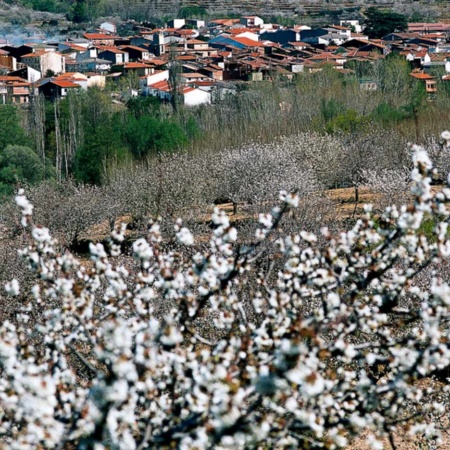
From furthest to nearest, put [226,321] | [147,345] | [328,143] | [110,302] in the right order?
[328,143] → [110,302] → [226,321] → [147,345]

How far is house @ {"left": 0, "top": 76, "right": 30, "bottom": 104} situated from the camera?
196 ft

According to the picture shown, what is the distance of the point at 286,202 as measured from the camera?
4766 millimetres

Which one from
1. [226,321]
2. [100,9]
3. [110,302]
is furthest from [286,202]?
[100,9]

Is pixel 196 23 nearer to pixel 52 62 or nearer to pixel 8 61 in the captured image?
pixel 8 61

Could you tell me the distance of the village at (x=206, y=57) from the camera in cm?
5897

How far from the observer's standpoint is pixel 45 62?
7294 centimetres

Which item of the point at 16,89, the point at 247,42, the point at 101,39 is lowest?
the point at 101,39

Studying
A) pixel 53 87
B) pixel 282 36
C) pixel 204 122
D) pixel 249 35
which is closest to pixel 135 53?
pixel 249 35

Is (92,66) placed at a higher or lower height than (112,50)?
lower

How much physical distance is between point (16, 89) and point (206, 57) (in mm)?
18383

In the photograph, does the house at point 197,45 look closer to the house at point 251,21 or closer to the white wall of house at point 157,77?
the house at point 251,21

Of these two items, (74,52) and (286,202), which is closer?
(286,202)

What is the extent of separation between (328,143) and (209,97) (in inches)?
1120

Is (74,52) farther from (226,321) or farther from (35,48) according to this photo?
(226,321)
